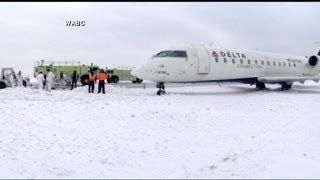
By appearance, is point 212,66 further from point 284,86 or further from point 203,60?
point 284,86

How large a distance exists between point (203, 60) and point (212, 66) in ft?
2.77

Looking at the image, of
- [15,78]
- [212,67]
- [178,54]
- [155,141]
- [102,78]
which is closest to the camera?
[155,141]

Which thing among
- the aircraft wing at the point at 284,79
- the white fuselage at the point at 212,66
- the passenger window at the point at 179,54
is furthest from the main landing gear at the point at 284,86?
the passenger window at the point at 179,54

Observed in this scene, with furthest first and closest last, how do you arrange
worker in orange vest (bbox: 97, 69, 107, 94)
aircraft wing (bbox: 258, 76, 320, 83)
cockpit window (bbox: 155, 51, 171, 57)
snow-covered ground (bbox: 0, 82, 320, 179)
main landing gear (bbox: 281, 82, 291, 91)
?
main landing gear (bbox: 281, 82, 291, 91) → aircraft wing (bbox: 258, 76, 320, 83) → cockpit window (bbox: 155, 51, 171, 57) → worker in orange vest (bbox: 97, 69, 107, 94) → snow-covered ground (bbox: 0, 82, 320, 179)

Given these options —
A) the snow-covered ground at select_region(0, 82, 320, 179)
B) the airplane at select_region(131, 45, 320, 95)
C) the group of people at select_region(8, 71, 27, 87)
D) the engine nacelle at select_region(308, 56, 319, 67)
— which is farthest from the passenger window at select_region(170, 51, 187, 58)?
the engine nacelle at select_region(308, 56, 319, 67)

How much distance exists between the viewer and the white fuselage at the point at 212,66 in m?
21.7

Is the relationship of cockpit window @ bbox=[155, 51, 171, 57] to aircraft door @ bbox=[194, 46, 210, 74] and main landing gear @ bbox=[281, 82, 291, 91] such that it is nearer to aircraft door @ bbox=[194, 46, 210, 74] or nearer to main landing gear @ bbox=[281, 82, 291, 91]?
aircraft door @ bbox=[194, 46, 210, 74]

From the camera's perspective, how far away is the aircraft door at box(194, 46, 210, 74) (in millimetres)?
23389

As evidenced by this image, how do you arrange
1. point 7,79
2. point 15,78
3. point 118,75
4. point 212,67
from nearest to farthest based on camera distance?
point 212,67
point 7,79
point 15,78
point 118,75

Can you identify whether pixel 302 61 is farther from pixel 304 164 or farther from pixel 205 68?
pixel 304 164

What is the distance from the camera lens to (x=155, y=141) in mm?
10711

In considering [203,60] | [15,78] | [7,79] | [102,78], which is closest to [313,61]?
[203,60]

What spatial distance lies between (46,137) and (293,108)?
10.2 meters

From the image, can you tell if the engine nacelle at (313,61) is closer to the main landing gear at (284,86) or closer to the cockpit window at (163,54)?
the main landing gear at (284,86)
